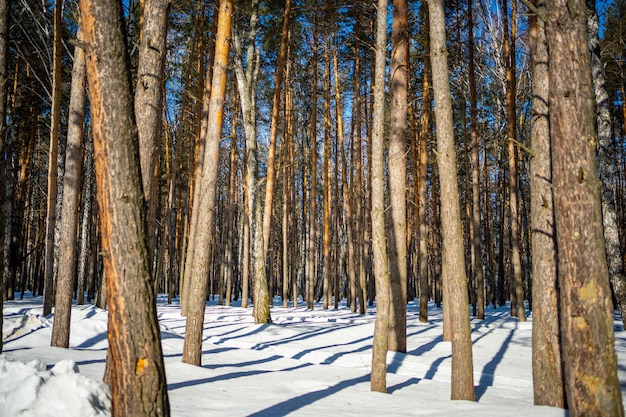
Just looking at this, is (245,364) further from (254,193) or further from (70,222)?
(254,193)

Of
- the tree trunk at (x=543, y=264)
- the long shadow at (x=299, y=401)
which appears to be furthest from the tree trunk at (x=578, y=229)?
the long shadow at (x=299, y=401)

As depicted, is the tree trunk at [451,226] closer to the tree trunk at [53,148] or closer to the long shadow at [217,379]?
the long shadow at [217,379]

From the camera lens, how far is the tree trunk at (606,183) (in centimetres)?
955

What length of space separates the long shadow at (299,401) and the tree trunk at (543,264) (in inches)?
95.0

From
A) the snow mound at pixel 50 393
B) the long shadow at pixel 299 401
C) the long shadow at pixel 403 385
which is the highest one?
the snow mound at pixel 50 393

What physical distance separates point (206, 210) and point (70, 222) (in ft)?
8.25

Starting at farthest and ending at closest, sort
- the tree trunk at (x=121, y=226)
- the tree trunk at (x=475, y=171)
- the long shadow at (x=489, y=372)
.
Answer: the tree trunk at (x=475, y=171)
the long shadow at (x=489, y=372)
the tree trunk at (x=121, y=226)

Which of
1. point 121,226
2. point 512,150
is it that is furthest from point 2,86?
point 512,150

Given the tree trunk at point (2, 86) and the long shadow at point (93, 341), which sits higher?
the tree trunk at point (2, 86)

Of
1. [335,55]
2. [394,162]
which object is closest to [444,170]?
[394,162]

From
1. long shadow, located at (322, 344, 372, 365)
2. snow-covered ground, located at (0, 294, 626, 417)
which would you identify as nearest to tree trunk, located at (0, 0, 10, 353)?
→ snow-covered ground, located at (0, 294, 626, 417)

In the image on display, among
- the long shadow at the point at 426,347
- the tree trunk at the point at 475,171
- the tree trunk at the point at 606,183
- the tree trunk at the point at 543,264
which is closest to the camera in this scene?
the tree trunk at the point at 543,264

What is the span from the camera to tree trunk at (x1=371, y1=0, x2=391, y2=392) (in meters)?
5.75

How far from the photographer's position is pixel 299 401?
5.07 metres
